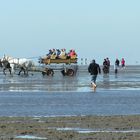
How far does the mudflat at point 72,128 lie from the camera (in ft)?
46.1

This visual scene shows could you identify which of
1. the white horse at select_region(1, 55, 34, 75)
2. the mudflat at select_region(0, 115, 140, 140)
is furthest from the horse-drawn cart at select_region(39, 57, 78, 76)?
the mudflat at select_region(0, 115, 140, 140)

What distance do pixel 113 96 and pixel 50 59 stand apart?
23791 mm

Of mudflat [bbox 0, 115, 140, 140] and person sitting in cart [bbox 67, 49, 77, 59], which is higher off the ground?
person sitting in cart [bbox 67, 49, 77, 59]

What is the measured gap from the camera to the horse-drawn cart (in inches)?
2048

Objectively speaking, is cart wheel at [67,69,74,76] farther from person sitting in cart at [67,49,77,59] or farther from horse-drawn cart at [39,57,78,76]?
person sitting in cart at [67,49,77,59]

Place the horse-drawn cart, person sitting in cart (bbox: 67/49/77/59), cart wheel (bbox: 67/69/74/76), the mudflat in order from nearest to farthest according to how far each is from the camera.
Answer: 1. the mudflat
2. person sitting in cart (bbox: 67/49/77/59)
3. the horse-drawn cart
4. cart wheel (bbox: 67/69/74/76)

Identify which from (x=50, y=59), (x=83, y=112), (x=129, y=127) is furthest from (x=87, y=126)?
(x=50, y=59)

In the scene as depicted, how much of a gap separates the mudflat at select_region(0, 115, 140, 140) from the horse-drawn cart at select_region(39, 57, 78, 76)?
3321cm

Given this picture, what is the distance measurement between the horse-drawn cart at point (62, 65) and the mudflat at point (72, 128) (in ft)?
109

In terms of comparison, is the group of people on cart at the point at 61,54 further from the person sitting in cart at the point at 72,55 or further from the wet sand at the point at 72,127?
the wet sand at the point at 72,127

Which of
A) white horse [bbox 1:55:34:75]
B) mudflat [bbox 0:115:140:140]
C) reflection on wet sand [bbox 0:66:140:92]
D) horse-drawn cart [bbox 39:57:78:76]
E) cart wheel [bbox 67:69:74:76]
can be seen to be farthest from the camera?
white horse [bbox 1:55:34:75]

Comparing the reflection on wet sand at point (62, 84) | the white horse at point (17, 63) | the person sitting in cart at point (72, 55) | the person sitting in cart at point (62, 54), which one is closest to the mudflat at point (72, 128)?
the reflection on wet sand at point (62, 84)

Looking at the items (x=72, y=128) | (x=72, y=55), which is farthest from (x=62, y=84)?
(x=72, y=128)

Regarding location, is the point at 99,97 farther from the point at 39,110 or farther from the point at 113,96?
the point at 39,110
